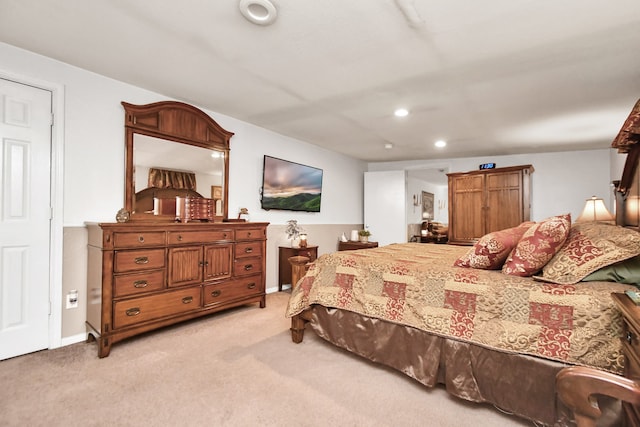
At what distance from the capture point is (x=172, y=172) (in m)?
3.21

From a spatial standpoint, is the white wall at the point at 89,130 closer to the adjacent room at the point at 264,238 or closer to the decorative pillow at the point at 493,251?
the adjacent room at the point at 264,238

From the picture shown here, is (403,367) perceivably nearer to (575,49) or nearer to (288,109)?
(575,49)

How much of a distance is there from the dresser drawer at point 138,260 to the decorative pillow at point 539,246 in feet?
9.06

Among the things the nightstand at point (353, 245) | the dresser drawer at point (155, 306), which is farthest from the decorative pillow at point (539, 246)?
the nightstand at point (353, 245)

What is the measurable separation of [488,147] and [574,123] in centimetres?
134

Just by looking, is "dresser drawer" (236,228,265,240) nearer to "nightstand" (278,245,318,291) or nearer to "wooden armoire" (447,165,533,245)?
"nightstand" (278,245,318,291)

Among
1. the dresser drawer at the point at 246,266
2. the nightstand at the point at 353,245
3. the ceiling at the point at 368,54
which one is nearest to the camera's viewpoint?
the ceiling at the point at 368,54

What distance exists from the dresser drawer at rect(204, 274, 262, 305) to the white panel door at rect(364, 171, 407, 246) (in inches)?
134

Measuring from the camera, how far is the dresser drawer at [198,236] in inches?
109

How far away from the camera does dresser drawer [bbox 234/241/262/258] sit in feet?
11.0

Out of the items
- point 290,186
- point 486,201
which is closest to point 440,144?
point 486,201

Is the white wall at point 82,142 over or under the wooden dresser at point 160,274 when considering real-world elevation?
over

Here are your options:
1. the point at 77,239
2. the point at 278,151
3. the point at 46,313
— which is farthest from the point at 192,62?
the point at 46,313

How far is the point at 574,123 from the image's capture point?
365 cm
